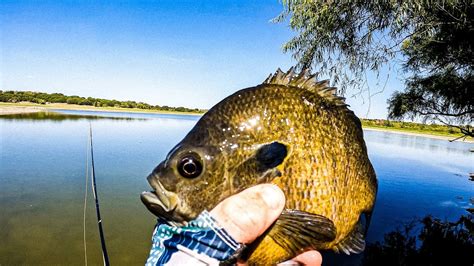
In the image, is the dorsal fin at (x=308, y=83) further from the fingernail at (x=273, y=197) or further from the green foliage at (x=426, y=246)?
the green foliage at (x=426, y=246)

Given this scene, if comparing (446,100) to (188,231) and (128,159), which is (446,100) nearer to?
(188,231)

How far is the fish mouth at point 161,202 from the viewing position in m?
1.45

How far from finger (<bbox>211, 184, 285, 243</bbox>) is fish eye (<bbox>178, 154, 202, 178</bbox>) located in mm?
213

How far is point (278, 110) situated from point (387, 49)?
5631 millimetres

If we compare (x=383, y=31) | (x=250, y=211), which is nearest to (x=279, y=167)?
(x=250, y=211)

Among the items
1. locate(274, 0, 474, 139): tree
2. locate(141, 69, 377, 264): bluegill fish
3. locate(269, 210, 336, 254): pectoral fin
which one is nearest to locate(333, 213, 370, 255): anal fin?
locate(141, 69, 377, 264): bluegill fish

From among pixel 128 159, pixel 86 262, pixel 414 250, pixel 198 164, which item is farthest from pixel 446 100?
pixel 128 159

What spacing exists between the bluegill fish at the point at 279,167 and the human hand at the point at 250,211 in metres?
0.07

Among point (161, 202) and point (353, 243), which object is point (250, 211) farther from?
point (353, 243)

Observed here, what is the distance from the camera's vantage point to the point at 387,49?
6215 millimetres

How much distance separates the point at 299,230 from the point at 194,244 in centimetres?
55

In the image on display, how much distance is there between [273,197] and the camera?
58.3 inches

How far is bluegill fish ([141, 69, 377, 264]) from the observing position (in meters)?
1.54

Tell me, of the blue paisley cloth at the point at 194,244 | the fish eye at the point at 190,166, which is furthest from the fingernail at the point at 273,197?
the fish eye at the point at 190,166
